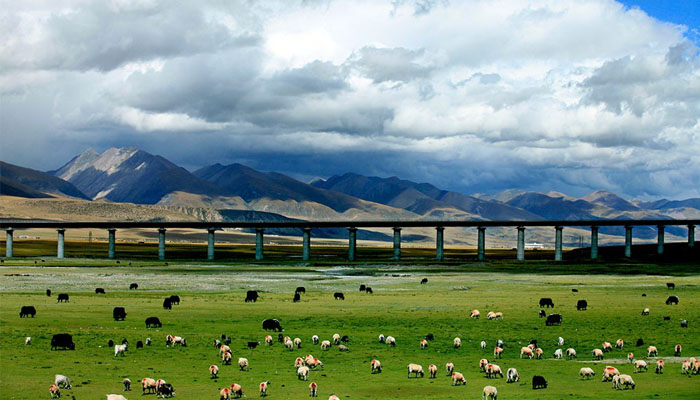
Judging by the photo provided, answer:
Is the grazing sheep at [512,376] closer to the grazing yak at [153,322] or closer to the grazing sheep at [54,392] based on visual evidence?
the grazing sheep at [54,392]

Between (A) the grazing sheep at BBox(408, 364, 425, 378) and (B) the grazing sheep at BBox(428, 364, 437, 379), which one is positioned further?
(A) the grazing sheep at BBox(408, 364, 425, 378)

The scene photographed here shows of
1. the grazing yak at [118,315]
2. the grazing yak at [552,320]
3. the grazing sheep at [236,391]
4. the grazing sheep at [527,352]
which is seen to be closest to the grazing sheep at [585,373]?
the grazing sheep at [527,352]

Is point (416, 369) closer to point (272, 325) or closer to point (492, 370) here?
point (492, 370)

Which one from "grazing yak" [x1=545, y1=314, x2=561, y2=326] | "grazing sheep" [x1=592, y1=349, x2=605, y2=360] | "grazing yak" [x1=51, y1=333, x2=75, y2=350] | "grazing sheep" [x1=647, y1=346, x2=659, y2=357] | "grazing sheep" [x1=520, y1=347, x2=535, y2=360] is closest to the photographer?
"grazing sheep" [x1=592, y1=349, x2=605, y2=360]

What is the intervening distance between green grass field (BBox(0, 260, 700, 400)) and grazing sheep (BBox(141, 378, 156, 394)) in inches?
15.2

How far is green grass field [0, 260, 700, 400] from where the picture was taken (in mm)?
33525

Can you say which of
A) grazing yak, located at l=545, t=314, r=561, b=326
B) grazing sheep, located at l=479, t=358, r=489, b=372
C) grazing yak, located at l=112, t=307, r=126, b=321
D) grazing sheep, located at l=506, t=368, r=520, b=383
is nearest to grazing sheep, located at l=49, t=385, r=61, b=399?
grazing sheep, located at l=506, t=368, r=520, b=383

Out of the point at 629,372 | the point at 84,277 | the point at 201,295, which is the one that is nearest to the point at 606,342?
the point at 629,372

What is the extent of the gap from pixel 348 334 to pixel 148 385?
20293mm

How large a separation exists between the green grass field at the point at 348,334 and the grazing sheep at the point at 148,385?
1.27 ft

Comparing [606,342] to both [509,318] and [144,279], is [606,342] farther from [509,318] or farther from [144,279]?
[144,279]

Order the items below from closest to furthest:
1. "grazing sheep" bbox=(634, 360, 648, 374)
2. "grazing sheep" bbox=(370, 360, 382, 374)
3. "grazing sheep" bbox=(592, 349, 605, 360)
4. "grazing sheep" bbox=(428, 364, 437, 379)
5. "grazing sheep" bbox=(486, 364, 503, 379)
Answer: "grazing sheep" bbox=(428, 364, 437, 379) → "grazing sheep" bbox=(486, 364, 503, 379) → "grazing sheep" bbox=(634, 360, 648, 374) → "grazing sheep" bbox=(370, 360, 382, 374) → "grazing sheep" bbox=(592, 349, 605, 360)

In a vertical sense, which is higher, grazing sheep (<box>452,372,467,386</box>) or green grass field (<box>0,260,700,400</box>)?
grazing sheep (<box>452,372,467,386</box>)

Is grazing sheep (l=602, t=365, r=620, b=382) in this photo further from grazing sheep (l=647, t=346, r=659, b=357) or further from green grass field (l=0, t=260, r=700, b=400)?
grazing sheep (l=647, t=346, r=659, b=357)
